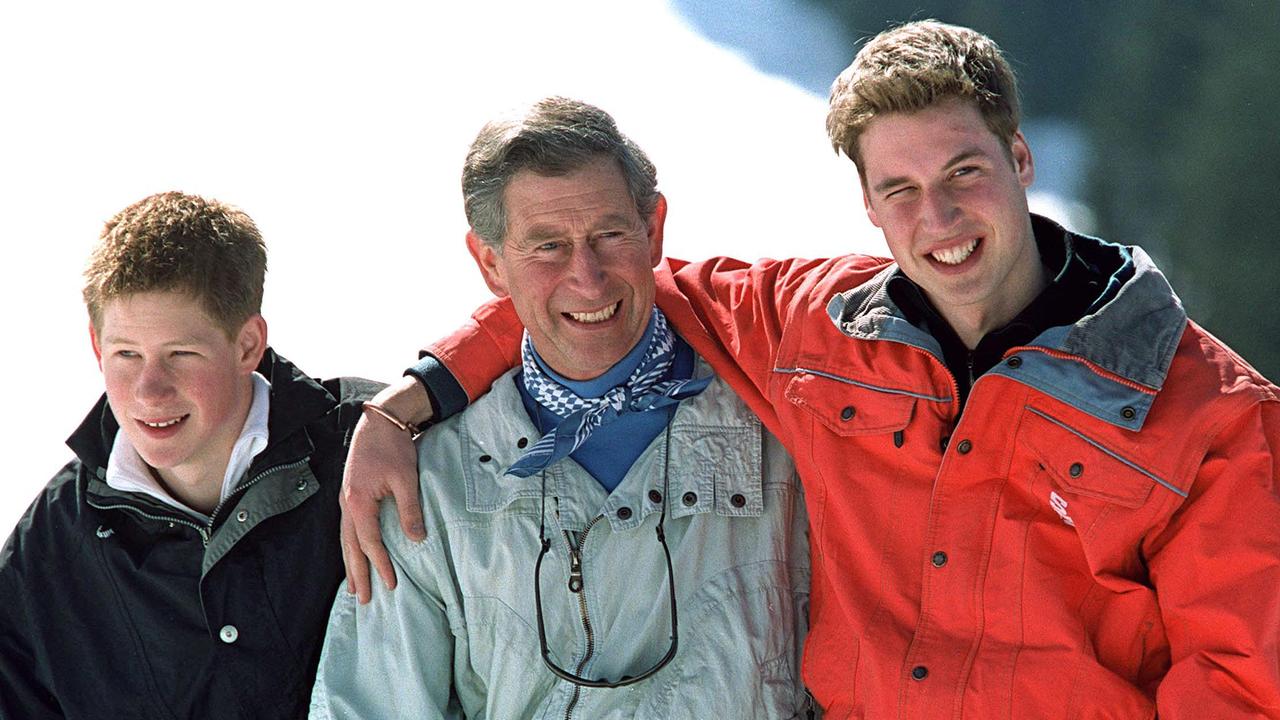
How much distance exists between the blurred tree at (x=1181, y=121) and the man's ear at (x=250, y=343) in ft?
8.17

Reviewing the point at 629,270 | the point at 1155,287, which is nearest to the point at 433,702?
the point at 629,270

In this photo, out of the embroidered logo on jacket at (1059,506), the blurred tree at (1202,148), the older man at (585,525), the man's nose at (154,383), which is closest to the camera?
the embroidered logo on jacket at (1059,506)

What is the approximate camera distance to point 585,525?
2096 millimetres

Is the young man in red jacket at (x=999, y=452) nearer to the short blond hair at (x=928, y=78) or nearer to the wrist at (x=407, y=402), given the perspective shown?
the short blond hair at (x=928, y=78)

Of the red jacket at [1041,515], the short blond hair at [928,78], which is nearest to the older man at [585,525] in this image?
the red jacket at [1041,515]

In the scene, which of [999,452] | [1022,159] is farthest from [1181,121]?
[999,452]

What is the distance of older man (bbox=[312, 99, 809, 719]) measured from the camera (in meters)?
2.04

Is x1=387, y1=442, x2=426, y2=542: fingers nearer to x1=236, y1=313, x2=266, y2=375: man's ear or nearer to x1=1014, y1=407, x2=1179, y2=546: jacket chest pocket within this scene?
x1=236, y1=313, x2=266, y2=375: man's ear

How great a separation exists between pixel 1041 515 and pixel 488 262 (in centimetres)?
100

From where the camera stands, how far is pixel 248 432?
2281 millimetres

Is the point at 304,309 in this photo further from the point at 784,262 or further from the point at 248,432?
the point at 784,262

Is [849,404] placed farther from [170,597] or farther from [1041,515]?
[170,597]

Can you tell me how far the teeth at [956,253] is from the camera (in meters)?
1.87

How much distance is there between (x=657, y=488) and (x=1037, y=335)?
64 centimetres
